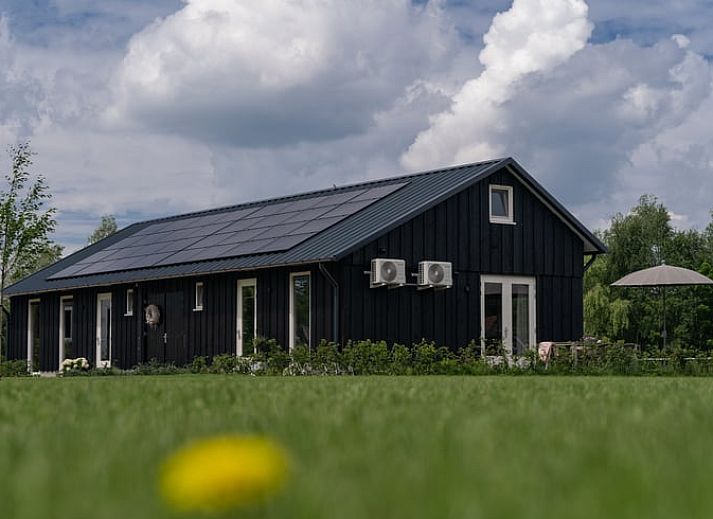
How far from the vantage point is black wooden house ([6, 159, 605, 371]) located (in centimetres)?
2467

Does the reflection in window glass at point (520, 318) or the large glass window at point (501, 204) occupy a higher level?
the large glass window at point (501, 204)

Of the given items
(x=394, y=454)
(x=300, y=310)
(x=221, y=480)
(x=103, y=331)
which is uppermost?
(x=300, y=310)

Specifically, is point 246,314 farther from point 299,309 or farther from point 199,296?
point 199,296

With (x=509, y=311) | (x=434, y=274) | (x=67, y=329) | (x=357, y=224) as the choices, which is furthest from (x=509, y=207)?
(x=67, y=329)

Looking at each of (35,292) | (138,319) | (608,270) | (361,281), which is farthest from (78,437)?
(608,270)

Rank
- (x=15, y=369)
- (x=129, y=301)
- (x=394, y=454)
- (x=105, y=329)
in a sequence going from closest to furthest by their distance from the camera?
(x=394, y=454)
(x=129, y=301)
(x=105, y=329)
(x=15, y=369)

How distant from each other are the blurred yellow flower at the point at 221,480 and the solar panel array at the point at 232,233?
22.6 m

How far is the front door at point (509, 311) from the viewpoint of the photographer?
27.0 metres

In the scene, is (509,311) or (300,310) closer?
(300,310)

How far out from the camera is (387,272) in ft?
79.4

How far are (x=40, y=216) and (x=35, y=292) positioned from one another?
8.04ft

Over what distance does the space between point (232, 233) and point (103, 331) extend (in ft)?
18.0

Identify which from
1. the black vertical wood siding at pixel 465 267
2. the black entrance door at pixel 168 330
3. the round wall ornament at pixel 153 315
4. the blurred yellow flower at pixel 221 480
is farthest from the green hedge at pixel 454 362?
the blurred yellow flower at pixel 221 480

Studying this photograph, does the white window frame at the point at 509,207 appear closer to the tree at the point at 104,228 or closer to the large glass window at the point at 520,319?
the large glass window at the point at 520,319
